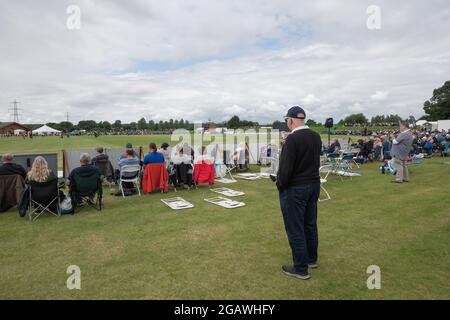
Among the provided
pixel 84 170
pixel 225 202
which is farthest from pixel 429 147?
pixel 84 170

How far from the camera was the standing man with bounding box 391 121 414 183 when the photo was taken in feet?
29.0

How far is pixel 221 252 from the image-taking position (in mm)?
4199

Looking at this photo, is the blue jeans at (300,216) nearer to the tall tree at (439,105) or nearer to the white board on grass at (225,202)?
the white board on grass at (225,202)

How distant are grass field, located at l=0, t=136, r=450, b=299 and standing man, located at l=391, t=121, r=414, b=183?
217cm

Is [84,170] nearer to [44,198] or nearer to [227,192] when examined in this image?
[44,198]

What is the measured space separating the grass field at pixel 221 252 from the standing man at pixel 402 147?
2167 mm

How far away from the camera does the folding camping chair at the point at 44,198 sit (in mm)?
5801

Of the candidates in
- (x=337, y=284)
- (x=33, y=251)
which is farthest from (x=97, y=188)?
(x=337, y=284)

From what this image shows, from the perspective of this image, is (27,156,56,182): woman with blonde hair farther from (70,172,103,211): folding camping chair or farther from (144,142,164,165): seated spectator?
(144,142,164,165): seated spectator

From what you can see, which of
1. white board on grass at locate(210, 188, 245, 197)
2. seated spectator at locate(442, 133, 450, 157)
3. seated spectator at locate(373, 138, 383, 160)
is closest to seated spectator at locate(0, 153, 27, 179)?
white board on grass at locate(210, 188, 245, 197)

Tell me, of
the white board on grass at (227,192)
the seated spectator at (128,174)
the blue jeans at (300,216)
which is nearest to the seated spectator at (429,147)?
the white board on grass at (227,192)

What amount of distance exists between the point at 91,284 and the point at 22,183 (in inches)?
180

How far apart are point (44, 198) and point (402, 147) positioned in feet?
30.9
